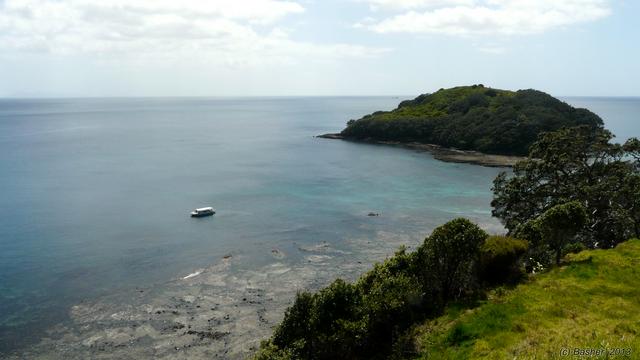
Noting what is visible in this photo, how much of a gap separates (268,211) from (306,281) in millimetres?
31625

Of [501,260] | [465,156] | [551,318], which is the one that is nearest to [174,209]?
[501,260]

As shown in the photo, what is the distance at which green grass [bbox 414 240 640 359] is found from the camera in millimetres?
23828

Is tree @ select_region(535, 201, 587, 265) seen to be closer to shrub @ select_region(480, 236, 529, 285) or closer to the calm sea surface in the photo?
shrub @ select_region(480, 236, 529, 285)

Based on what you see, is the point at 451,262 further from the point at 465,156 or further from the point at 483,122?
→ the point at 483,122

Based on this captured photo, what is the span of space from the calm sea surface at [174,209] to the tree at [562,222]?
33507mm

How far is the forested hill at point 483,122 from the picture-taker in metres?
148

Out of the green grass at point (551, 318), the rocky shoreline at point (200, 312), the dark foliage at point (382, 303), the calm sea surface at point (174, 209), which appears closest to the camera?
the green grass at point (551, 318)

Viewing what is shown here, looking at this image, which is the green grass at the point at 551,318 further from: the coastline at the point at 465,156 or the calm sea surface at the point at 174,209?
the coastline at the point at 465,156

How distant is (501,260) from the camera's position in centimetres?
3459

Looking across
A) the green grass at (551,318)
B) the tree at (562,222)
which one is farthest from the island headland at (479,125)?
the green grass at (551,318)

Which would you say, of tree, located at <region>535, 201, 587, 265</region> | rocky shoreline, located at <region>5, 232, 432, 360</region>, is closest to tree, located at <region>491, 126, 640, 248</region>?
tree, located at <region>535, 201, 587, 265</region>

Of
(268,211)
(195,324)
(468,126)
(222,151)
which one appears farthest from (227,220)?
(468,126)

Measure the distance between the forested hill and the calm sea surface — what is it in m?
17.8

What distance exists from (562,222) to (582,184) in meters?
20.0
